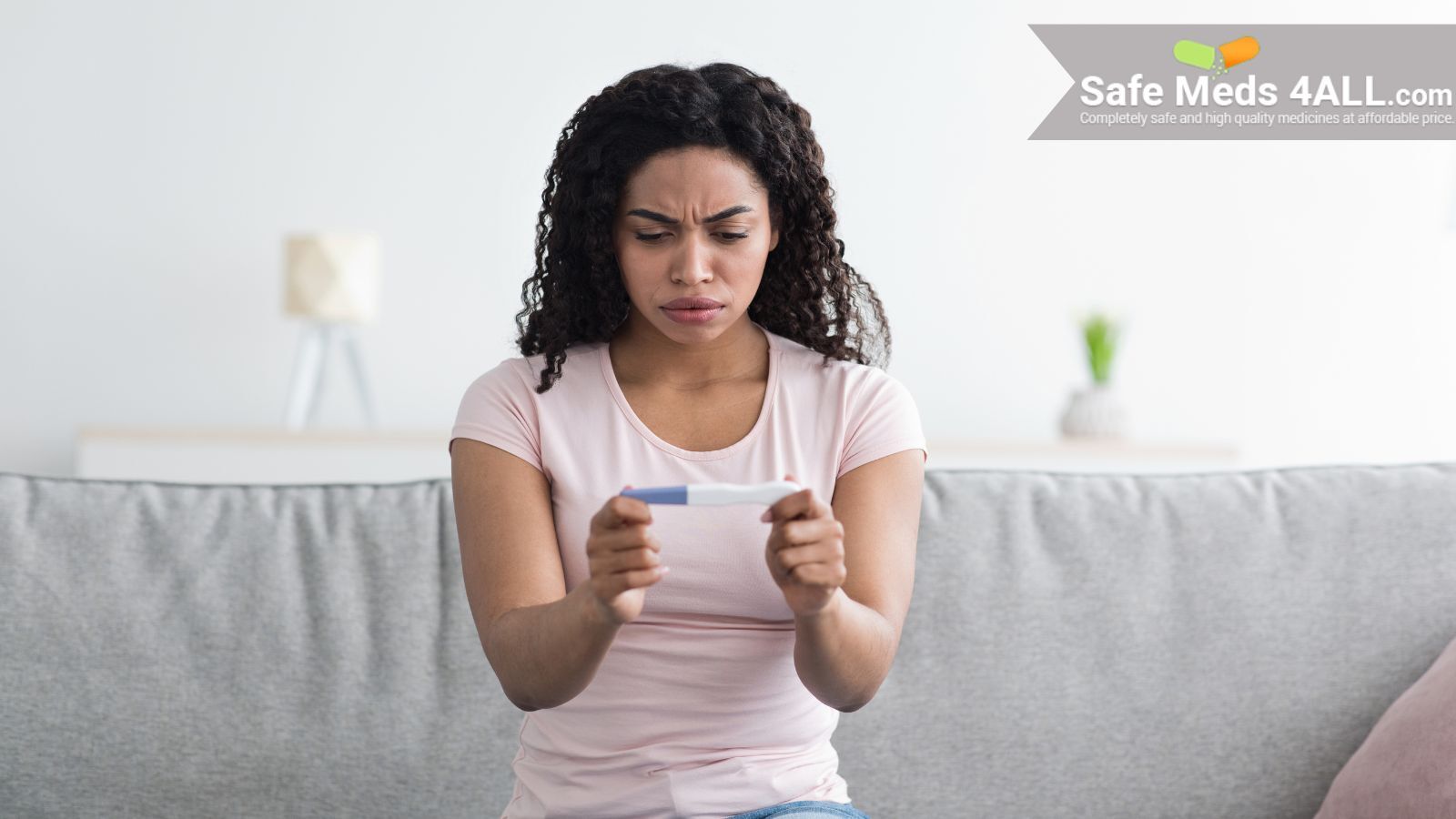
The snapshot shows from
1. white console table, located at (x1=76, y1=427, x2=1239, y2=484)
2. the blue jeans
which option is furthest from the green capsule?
the blue jeans

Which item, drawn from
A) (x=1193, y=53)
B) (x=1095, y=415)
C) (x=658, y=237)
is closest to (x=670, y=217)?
(x=658, y=237)

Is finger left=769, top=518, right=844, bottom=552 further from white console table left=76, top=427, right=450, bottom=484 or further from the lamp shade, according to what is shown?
the lamp shade

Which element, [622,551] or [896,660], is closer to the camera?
[622,551]

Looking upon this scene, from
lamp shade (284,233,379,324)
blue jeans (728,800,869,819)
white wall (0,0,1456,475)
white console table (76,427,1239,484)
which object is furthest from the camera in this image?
white wall (0,0,1456,475)

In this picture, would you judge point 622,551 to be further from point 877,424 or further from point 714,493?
point 877,424

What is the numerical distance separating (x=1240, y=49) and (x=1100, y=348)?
0.96m

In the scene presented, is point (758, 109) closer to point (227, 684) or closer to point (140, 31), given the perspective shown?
point (227, 684)

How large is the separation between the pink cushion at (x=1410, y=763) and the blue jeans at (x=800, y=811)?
24.3 inches

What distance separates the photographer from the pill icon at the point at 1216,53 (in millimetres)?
3588

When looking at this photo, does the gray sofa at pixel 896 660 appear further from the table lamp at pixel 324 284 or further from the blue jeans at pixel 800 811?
the table lamp at pixel 324 284

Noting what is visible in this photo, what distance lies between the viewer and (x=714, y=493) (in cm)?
102

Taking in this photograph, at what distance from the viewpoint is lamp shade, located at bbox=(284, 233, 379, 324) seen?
316cm

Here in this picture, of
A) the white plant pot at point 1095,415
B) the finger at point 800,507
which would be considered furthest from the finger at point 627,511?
the white plant pot at point 1095,415

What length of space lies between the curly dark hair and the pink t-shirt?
7cm
